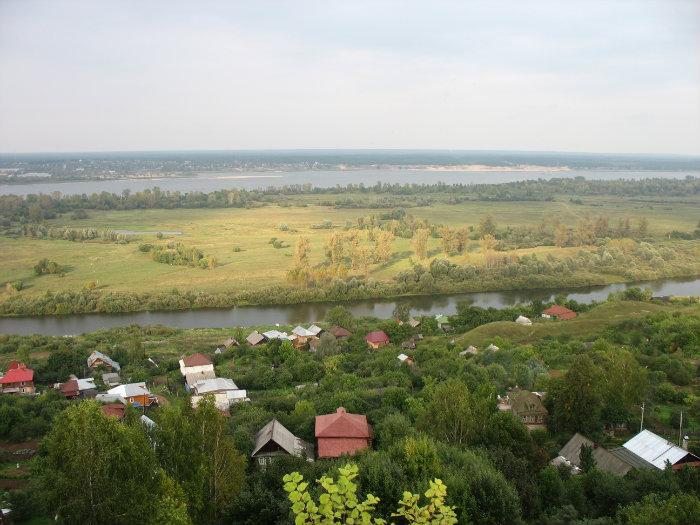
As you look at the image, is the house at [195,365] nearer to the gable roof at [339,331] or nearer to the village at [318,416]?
the village at [318,416]

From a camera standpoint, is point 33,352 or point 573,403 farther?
point 33,352

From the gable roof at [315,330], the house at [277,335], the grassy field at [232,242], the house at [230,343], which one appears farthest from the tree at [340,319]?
the grassy field at [232,242]

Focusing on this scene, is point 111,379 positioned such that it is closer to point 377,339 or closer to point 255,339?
point 255,339

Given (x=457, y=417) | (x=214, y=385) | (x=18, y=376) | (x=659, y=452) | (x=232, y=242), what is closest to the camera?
(x=457, y=417)

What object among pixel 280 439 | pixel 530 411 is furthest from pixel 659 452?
pixel 280 439

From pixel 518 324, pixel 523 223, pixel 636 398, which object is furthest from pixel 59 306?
pixel 523 223

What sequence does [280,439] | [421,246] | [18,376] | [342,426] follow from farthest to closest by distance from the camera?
1. [421,246]
2. [18,376]
3. [342,426]
4. [280,439]

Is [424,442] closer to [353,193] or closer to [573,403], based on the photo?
[573,403]

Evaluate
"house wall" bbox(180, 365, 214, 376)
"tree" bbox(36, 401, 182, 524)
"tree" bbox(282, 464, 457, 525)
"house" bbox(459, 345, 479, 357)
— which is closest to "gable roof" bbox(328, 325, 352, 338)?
"house" bbox(459, 345, 479, 357)
